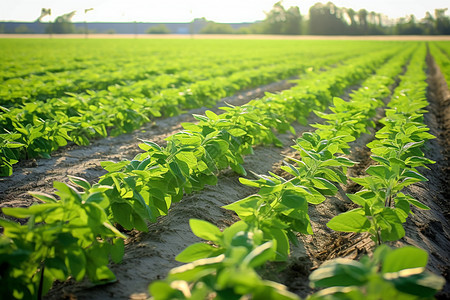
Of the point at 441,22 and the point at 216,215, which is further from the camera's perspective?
the point at 441,22

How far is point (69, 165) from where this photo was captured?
182 inches

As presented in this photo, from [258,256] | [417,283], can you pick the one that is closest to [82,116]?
[258,256]

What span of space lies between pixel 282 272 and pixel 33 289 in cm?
144

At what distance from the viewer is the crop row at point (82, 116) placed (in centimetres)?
442

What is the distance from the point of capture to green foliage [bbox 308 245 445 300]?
1.26 meters

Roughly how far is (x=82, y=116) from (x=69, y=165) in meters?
1.19

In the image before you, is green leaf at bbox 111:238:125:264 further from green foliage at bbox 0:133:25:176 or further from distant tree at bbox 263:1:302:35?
distant tree at bbox 263:1:302:35

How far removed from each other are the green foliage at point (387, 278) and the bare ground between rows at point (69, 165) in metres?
2.92

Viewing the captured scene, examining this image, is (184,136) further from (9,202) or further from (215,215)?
(9,202)

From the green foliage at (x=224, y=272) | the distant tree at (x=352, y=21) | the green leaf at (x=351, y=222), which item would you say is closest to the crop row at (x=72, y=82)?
the green foliage at (x=224, y=272)

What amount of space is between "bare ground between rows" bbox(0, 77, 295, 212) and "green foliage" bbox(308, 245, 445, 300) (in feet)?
9.59

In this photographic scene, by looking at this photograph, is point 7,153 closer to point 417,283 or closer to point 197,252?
point 197,252

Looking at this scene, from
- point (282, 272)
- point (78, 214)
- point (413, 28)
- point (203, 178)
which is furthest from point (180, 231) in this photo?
point (413, 28)

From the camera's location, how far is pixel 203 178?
3.46 metres
